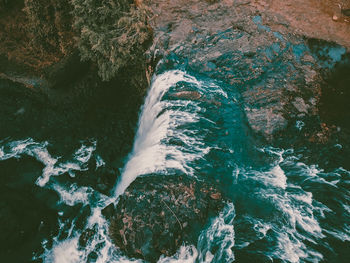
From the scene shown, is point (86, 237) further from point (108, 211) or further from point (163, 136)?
point (163, 136)

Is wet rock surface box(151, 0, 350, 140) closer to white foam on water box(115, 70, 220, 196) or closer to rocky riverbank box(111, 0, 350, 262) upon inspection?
rocky riverbank box(111, 0, 350, 262)

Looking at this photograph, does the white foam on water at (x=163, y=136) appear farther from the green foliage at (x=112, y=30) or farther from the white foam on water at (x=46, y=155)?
the white foam on water at (x=46, y=155)

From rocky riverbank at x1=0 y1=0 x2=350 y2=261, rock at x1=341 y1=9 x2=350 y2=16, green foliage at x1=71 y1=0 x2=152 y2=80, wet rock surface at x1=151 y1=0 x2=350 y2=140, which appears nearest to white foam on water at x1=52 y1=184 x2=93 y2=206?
rocky riverbank at x1=0 y1=0 x2=350 y2=261

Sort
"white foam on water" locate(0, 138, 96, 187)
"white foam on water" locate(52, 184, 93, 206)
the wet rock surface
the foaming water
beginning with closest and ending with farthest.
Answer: the foaming water
the wet rock surface
"white foam on water" locate(52, 184, 93, 206)
"white foam on water" locate(0, 138, 96, 187)

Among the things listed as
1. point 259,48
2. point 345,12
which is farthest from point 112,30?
point 345,12

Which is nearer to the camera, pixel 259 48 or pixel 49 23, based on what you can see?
pixel 259 48

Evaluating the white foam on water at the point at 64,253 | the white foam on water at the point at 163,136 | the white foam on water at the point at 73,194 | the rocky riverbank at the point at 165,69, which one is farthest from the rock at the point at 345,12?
the white foam on water at the point at 64,253
